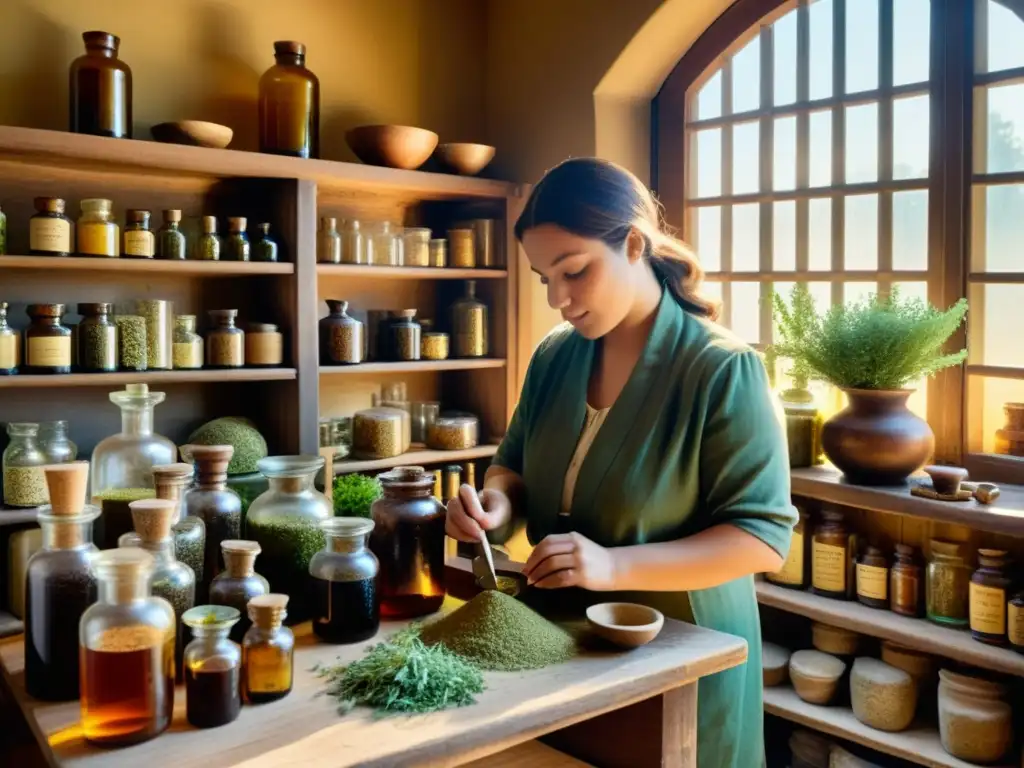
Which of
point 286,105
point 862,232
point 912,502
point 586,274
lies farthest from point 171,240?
point 912,502

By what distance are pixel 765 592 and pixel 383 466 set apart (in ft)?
3.86

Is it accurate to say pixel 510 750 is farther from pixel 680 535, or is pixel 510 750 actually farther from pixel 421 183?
pixel 421 183

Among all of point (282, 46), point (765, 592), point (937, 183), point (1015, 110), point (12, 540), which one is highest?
point (282, 46)

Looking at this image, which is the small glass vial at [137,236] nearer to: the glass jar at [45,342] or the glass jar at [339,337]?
the glass jar at [45,342]

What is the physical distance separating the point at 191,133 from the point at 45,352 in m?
0.68

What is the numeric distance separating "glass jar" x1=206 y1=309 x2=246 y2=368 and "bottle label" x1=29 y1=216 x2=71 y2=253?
0.43m

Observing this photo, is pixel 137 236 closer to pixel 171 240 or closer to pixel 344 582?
pixel 171 240

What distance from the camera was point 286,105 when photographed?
9.25 ft

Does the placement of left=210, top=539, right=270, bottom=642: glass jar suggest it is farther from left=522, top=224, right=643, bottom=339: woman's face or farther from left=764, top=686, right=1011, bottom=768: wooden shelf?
left=764, top=686, right=1011, bottom=768: wooden shelf

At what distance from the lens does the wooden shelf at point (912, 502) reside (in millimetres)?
2062

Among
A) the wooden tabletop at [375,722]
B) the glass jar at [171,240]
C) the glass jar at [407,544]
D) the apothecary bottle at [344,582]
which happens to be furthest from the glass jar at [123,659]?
the glass jar at [171,240]

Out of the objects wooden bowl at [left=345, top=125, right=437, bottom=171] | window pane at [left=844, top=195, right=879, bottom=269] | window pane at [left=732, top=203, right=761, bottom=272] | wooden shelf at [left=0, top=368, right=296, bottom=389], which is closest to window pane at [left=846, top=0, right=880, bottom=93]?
window pane at [left=844, top=195, right=879, bottom=269]

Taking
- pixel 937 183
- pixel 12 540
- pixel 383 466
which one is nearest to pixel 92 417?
pixel 12 540

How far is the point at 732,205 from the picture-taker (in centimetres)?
297
